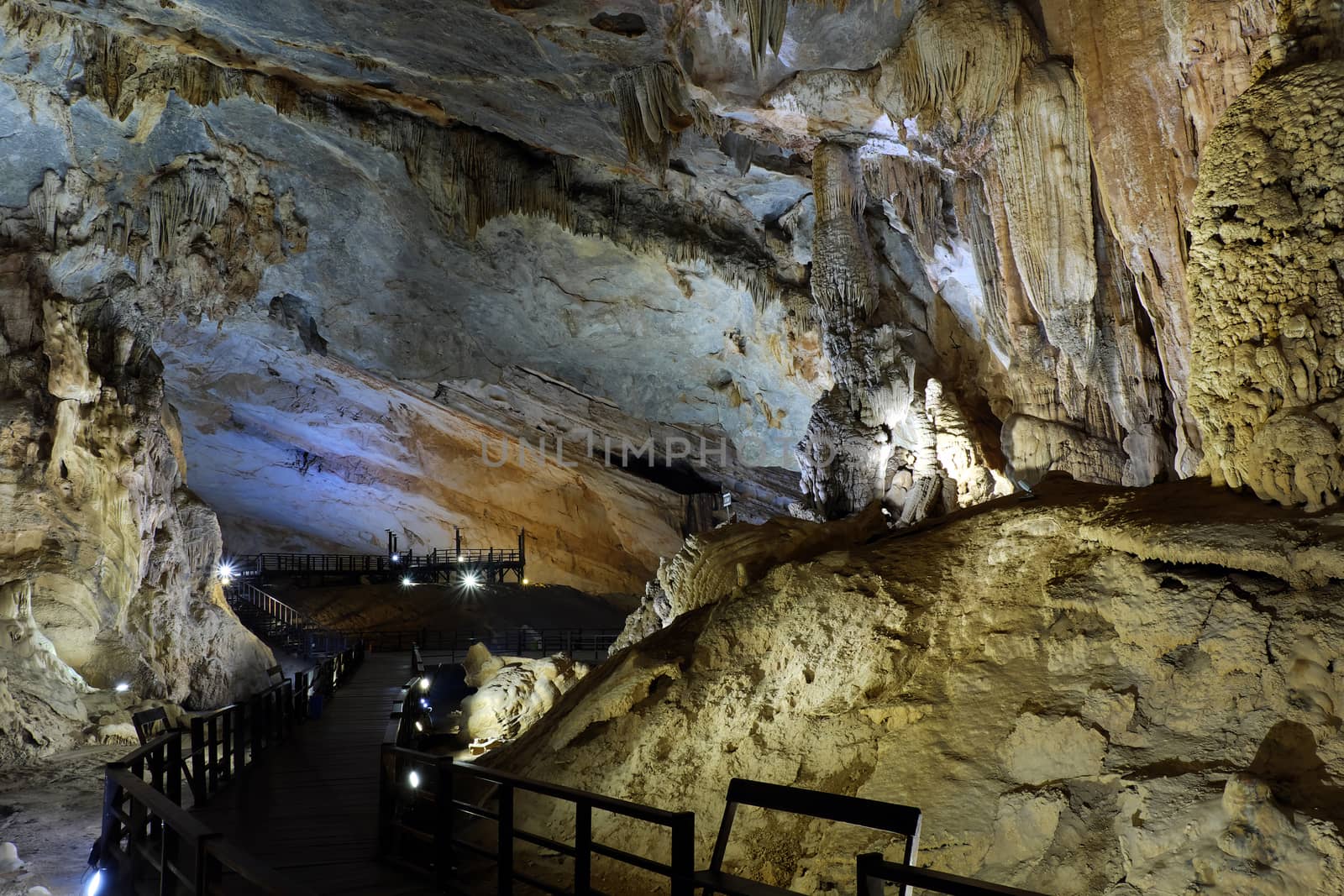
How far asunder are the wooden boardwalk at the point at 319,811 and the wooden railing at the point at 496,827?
20cm

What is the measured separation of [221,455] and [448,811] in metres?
26.7

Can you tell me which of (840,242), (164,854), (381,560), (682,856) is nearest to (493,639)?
(381,560)

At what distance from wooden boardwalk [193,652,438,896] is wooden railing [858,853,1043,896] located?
2.56m

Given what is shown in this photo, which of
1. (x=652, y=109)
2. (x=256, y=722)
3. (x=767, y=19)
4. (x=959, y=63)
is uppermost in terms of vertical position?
(x=652, y=109)

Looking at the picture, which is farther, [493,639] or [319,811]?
[493,639]

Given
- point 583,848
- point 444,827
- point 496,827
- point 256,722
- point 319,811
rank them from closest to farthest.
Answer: point 583,848
point 444,827
point 496,827
point 319,811
point 256,722

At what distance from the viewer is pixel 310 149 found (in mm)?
16016

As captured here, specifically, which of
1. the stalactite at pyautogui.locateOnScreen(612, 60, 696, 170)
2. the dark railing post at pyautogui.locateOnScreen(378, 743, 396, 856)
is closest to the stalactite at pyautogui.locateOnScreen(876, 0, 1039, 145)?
the stalactite at pyautogui.locateOnScreen(612, 60, 696, 170)

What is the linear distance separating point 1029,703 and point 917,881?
7.99ft

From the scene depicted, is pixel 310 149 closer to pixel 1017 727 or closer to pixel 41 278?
pixel 41 278

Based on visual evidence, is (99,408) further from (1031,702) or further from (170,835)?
(1031,702)

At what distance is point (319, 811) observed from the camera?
759cm

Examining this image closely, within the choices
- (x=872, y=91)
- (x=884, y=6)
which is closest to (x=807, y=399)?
(x=872, y=91)

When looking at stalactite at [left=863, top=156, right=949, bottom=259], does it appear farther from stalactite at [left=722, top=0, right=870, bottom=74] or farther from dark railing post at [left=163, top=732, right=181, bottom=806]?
dark railing post at [left=163, top=732, right=181, bottom=806]
